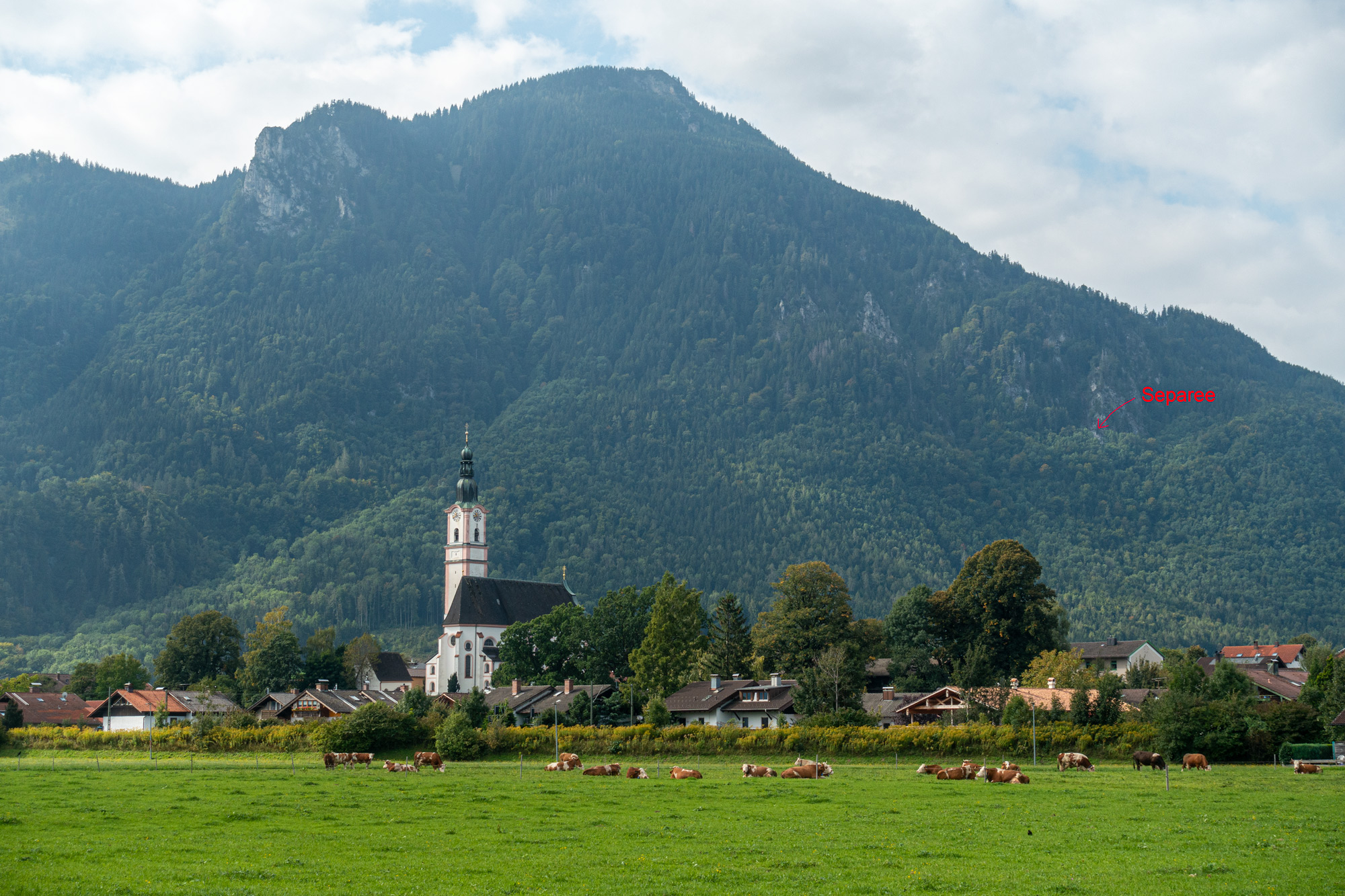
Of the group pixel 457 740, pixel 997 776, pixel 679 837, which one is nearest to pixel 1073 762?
pixel 997 776

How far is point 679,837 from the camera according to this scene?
29609 mm

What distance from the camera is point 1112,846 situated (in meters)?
27.3

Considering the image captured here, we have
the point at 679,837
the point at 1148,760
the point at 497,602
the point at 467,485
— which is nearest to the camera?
the point at 679,837

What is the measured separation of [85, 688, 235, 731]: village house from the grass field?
57.8 metres

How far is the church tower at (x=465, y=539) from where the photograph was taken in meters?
168

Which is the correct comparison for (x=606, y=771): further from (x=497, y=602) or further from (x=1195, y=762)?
(x=497, y=602)

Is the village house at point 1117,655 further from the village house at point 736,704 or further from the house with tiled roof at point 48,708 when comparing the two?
the house with tiled roof at point 48,708

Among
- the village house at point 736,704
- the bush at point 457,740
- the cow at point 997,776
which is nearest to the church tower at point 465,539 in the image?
the village house at point 736,704

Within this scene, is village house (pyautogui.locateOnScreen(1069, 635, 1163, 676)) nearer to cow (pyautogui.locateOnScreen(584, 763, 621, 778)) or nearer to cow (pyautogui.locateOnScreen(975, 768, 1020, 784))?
cow (pyautogui.locateOnScreen(975, 768, 1020, 784))

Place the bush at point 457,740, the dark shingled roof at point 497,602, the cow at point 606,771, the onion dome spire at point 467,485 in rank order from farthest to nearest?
the onion dome spire at point 467,485, the dark shingled roof at point 497,602, the bush at point 457,740, the cow at point 606,771

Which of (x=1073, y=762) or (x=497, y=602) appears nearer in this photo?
(x=1073, y=762)

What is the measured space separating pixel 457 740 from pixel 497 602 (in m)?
78.5

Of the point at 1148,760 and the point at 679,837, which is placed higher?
the point at 679,837

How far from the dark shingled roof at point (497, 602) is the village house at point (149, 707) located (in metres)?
36.5
